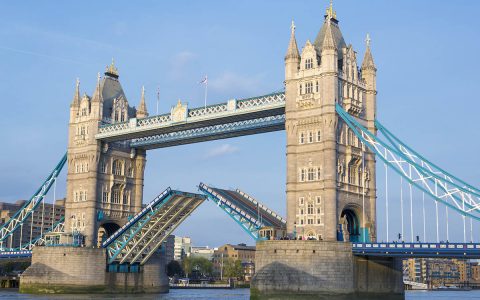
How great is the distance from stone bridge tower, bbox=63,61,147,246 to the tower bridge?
149 mm

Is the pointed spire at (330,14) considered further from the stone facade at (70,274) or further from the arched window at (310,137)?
the stone facade at (70,274)

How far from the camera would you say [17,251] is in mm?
97875

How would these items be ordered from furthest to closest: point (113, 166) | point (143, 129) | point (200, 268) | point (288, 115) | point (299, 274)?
1. point (200, 268)
2. point (113, 166)
3. point (143, 129)
4. point (288, 115)
5. point (299, 274)

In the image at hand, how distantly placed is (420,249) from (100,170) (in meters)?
45.8

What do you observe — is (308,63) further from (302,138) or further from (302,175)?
(302,175)

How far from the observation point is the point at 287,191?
71312mm

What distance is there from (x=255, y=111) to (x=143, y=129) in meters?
17.9

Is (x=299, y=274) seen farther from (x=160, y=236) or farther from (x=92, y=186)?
(x=92, y=186)

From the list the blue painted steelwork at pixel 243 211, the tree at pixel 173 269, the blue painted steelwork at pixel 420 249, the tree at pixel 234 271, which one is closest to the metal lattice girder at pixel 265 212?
the blue painted steelwork at pixel 243 211

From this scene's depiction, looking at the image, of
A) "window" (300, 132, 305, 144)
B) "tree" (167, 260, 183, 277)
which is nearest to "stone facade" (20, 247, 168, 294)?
"window" (300, 132, 305, 144)

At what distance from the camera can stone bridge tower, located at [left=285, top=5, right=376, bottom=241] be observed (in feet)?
226

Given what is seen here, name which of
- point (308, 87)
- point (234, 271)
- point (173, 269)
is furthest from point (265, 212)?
point (173, 269)

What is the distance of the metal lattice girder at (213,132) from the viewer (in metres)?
77.1

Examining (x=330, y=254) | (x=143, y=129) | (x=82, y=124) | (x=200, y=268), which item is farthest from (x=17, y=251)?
(x=200, y=268)
